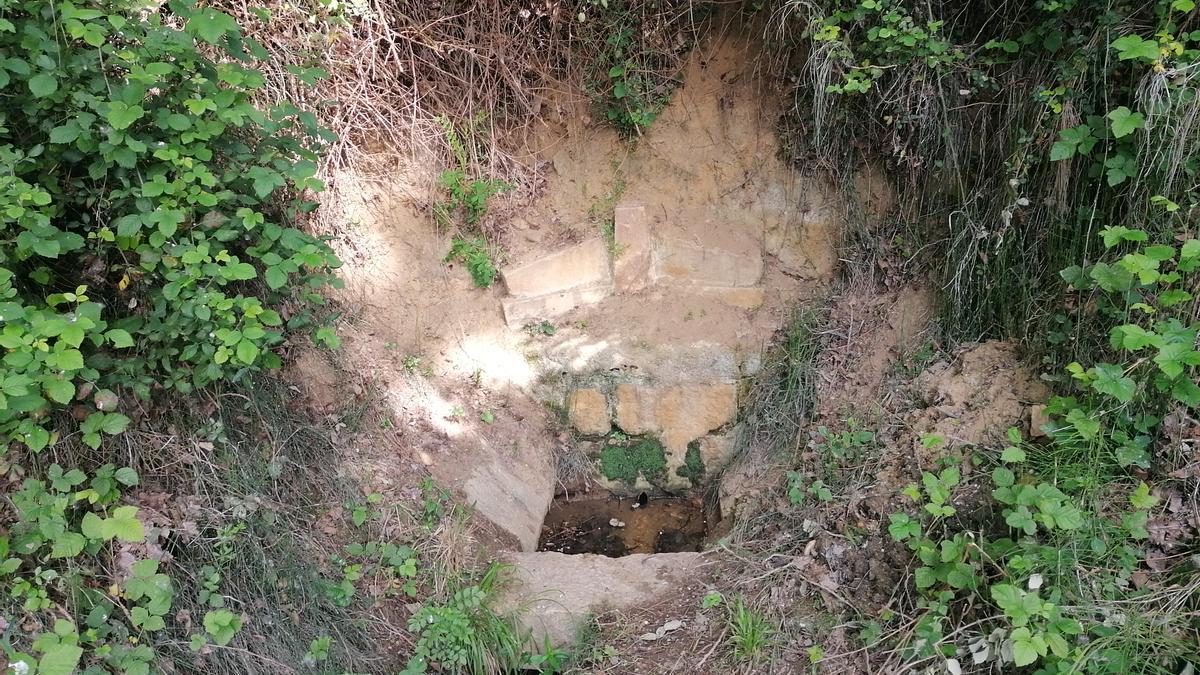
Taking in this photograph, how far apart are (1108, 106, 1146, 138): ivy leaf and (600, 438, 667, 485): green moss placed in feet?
10.4

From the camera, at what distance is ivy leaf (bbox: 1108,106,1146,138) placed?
2.62 m

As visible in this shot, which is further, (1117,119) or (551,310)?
(551,310)

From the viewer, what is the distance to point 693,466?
4984 mm

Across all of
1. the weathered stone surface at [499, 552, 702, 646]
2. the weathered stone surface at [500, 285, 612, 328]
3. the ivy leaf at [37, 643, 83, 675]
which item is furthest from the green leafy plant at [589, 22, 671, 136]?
the ivy leaf at [37, 643, 83, 675]

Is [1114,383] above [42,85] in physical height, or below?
below

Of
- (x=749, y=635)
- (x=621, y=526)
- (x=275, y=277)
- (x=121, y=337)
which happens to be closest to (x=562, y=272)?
(x=621, y=526)

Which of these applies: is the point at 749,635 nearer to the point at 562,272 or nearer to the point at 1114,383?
the point at 1114,383

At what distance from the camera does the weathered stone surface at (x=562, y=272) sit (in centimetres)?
489

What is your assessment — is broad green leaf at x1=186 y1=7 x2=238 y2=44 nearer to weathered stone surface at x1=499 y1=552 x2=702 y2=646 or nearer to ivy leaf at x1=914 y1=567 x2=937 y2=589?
weathered stone surface at x1=499 y1=552 x2=702 y2=646

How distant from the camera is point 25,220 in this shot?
2256mm

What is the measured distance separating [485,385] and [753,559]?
7.09ft

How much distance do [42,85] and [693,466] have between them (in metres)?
4.02

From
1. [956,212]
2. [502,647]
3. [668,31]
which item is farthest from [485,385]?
[956,212]

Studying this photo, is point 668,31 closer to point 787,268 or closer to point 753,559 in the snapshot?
point 787,268
